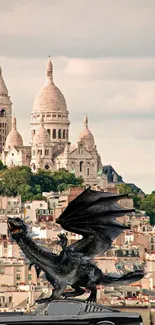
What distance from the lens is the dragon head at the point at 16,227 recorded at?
33.6m

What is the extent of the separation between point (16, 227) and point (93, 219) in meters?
1.70

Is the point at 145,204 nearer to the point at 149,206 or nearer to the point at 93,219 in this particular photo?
the point at 149,206

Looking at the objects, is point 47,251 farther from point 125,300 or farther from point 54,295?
point 125,300

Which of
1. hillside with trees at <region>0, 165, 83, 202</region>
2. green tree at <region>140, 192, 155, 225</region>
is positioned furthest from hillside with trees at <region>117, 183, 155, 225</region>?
hillside with trees at <region>0, 165, 83, 202</region>

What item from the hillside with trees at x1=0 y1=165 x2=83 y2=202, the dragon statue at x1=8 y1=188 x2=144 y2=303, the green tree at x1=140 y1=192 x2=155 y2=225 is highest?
the hillside with trees at x1=0 y1=165 x2=83 y2=202

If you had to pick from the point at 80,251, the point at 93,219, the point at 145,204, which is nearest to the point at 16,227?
the point at 80,251

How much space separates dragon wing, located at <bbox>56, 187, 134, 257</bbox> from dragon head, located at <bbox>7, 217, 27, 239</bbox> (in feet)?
→ 2.69

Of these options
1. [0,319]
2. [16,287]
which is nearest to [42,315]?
[0,319]

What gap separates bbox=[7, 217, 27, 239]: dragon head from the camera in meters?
33.6

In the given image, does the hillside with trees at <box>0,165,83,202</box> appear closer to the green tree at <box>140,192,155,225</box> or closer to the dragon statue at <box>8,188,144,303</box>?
the green tree at <box>140,192,155,225</box>

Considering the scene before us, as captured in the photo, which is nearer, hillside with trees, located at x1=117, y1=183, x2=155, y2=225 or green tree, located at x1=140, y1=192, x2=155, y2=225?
hillside with trees, located at x1=117, y1=183, x2=155, y2=225

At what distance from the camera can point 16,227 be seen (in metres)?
33.6

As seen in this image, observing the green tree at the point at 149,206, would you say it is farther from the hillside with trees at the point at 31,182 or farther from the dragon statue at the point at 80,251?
the dragon statue at the point at 80,251

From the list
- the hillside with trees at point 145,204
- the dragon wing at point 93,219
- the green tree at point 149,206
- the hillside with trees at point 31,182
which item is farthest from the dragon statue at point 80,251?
the hillside with trees at point 31,182
